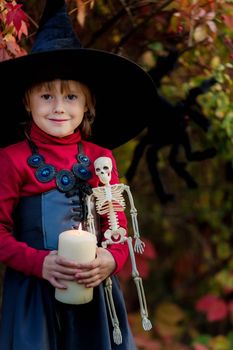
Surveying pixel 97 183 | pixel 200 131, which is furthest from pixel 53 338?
pixel 200 131

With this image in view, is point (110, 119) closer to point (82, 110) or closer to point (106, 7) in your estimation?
point (82, 110)

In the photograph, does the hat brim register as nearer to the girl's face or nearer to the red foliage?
the girl's face

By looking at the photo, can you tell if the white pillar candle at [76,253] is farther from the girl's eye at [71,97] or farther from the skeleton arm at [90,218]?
the girl's eye at [71,97]

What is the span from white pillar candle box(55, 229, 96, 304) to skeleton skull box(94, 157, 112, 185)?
18 centimetres

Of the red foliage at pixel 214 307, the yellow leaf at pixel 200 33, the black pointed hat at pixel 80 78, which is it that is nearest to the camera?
the black pointed hat at pixel 80 78

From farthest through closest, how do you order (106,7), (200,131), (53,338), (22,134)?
1. (200,131)
2. (106,7)
3. (22,134)
4. (53,338)

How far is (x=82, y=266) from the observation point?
1.79 metres

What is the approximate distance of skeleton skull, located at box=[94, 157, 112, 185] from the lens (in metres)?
1.91

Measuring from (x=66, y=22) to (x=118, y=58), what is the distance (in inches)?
6.3

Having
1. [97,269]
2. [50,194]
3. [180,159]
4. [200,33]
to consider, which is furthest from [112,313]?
[180,159]

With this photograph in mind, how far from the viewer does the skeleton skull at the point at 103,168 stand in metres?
1.91

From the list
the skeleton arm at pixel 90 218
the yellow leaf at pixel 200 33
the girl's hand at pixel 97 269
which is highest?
the yellow leaf at pixel 200 33

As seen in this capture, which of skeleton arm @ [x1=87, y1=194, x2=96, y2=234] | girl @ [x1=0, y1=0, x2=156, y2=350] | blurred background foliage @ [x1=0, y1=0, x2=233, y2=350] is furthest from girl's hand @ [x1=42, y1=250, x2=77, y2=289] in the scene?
blurred background foliage @ [x1=0, y1=0, x2=233, y2=350]

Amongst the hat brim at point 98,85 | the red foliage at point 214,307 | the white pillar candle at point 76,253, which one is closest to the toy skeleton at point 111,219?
the white pillar candle at point 76,253
